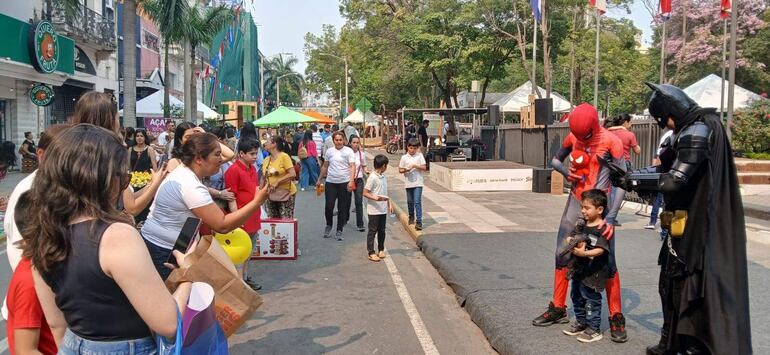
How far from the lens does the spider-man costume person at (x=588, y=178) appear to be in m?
4.84

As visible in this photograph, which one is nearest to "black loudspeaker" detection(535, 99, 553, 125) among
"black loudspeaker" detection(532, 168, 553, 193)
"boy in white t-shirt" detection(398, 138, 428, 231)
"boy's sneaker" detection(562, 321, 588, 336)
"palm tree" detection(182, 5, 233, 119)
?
"black loudspeaker" detection(532, 168, 553, 193)

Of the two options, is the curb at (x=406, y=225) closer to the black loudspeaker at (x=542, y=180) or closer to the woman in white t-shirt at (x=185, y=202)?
the black loudspeaker at (x=542, y=180)

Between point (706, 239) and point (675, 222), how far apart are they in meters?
0.24

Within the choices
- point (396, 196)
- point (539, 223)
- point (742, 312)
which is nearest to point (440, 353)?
point (742, 312)

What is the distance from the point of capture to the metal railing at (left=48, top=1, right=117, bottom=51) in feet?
76.1

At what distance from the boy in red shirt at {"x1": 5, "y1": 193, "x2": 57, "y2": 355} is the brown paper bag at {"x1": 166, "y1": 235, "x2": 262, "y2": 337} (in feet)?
1.83

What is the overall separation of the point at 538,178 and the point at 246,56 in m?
45.0

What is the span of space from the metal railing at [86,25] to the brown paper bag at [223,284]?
22.4 metres

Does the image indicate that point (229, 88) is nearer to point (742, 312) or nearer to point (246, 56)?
point (246, 56)

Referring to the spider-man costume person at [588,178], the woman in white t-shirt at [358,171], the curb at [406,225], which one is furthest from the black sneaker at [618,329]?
the woman in white t-shirt at [358,171]

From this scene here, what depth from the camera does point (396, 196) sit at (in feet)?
53.2

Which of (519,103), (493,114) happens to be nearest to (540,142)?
(493,114)

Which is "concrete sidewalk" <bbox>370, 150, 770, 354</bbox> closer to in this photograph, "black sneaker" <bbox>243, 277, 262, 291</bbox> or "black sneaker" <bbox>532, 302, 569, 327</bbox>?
"black sneaker" <bbox>532, 302, 569, 327</bbox>

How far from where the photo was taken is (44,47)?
774 inches
